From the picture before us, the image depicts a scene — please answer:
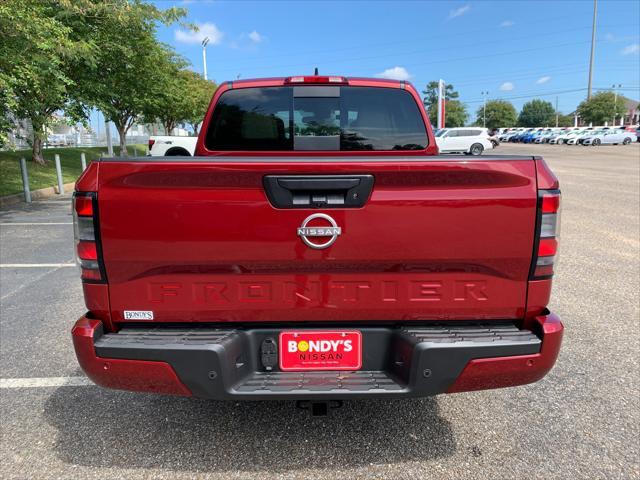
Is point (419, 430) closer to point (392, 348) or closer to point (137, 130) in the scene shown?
point (392, 348)

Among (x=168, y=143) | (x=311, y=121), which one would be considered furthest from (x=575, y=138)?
(x=311, y=121)

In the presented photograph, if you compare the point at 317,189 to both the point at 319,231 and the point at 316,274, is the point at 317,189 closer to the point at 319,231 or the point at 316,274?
the point at 319,231

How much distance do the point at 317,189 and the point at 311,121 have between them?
1555mm

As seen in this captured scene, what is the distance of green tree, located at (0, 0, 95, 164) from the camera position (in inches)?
300

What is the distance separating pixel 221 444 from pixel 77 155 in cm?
2697

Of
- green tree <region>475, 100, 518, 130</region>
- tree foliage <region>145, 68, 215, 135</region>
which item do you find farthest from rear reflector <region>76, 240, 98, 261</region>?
green tree <region>475, 100, 518, 130</region>

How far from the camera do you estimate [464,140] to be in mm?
33594

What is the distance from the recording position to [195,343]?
216cm

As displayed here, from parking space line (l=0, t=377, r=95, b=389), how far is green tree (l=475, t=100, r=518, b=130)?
13177 centimetres

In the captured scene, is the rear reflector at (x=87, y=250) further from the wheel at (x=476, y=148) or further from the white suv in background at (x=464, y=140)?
the wheel at (x=476, y=148)

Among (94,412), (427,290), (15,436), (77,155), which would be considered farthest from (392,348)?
(77,155)

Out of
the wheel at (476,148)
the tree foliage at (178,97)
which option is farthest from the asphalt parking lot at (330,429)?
the wheel at (476,148)

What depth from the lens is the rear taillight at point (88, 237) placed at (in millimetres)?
2139

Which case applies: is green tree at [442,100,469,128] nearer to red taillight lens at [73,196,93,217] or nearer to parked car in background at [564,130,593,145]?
parked car in background at [564,130,593,145]
